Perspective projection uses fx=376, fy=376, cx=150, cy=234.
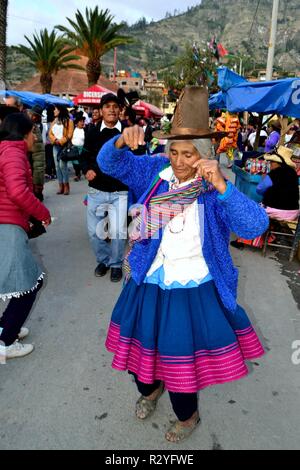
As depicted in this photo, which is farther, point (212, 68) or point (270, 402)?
point (212, 68)

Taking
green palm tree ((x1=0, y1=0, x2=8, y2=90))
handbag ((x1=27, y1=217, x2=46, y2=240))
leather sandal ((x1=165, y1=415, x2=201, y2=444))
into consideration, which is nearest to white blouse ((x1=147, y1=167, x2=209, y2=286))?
leather sandal ((x1=165, y1=415, x2=201, y2=444))

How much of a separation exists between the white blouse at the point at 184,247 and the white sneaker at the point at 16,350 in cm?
165

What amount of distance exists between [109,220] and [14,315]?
1.91 metres

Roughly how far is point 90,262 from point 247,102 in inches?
148

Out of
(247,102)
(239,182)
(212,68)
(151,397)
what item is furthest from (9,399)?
(212,68)

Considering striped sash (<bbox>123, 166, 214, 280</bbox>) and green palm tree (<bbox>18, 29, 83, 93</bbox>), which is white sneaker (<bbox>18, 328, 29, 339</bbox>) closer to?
striped sash (<bbox>123, 166, 214, 280</bbox>)

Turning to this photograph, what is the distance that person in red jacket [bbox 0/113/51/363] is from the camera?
2.49 metres

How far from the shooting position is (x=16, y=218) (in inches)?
104

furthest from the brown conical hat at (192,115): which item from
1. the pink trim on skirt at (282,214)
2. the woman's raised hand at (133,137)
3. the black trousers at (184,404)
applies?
the pink trim on skirt at (282,214)

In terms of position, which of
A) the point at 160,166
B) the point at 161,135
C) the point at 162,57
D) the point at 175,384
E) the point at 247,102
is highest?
the point at 162,57

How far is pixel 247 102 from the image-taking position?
629cm

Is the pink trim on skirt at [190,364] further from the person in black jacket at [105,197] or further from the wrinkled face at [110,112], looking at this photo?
the wrinkled face at [110,112]

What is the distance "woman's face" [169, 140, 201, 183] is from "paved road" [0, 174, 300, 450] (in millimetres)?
1573

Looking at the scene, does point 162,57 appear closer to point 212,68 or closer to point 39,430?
point 212,68
